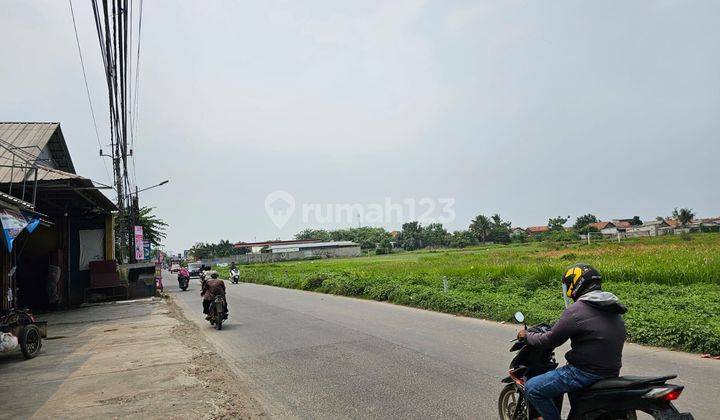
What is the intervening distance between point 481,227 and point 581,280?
10097cm

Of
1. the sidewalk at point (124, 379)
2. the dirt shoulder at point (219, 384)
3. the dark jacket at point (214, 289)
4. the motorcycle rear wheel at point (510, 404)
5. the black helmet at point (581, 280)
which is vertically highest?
the black helmet at point (581, 280)

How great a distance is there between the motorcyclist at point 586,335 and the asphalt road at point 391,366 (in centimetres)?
166

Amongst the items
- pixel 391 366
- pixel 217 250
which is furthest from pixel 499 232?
pixel 391 366

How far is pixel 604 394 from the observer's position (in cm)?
333

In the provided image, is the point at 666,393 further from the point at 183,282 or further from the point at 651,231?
the point at 651,231

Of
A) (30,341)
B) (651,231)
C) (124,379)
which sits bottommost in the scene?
(124,379)

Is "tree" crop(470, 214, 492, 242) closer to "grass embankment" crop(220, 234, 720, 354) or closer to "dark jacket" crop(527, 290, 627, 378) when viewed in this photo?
"grass embankment" crop(220, 234, 720, 354)

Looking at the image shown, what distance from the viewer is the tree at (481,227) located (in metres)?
102

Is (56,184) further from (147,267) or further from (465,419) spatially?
(465,419)

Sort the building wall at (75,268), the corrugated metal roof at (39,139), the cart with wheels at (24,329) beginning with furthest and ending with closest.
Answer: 1. the building wall at (75,268)
2. the corrugated metal roof at (39,139)
3. the cart with wheels at (24,329)

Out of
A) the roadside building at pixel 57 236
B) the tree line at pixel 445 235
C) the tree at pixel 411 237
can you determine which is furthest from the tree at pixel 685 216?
the roadside building at pixel 57 236

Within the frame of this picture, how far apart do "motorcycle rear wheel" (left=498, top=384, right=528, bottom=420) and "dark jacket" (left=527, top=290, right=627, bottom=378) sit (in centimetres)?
96

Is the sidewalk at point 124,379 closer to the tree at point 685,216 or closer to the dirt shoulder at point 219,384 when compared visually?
the dirt shoulder at point 219,384

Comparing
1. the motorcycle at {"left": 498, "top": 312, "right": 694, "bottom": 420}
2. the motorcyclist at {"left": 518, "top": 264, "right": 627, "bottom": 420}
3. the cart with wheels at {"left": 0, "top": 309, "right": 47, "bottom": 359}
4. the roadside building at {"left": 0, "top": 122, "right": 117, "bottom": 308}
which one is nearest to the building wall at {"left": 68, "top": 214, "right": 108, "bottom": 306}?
the roadside building at {"left": 0, "top": 122, "right": 117, "bottom": 308}
